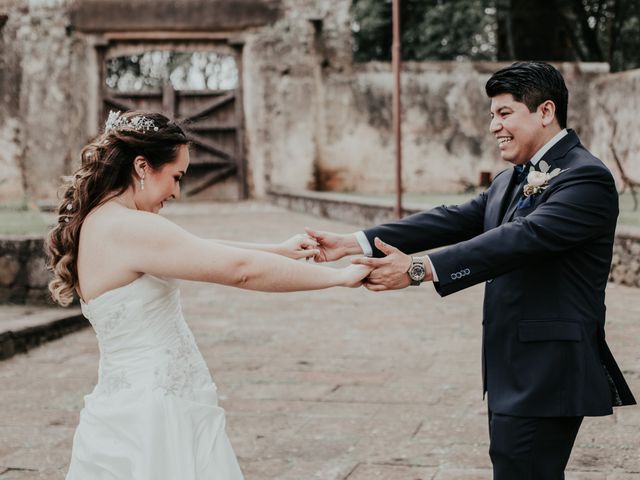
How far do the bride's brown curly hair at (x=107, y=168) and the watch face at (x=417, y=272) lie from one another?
0.73 m

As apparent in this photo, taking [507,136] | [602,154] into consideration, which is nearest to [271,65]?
[602,154]

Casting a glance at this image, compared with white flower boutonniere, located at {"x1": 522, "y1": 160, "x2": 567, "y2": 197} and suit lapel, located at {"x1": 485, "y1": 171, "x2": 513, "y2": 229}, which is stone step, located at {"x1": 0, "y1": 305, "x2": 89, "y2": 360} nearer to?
suit lapel, located at {"x1": 485, "y1": 171, "x2": 513, "y2": 229}

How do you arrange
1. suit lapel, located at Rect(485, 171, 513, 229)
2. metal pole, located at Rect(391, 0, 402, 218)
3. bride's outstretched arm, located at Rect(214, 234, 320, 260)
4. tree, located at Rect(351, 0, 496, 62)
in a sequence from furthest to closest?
tree, located at Rect(351, 0, 496, 62), metal pole, located at Rect(391, 0, 402, 218), bride's outstretched arm, located at Rect(214, 234, 320, 260), suit lapel, located at Rect(485, 171, 513, 229)

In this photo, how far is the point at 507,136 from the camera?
8.11 feet

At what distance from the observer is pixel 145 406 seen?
2.29 metres

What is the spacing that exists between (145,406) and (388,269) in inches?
31.7

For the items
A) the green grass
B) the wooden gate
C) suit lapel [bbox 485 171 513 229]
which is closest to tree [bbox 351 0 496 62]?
the wooden gate

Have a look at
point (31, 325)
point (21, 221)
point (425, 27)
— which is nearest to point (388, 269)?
point (31, 325)

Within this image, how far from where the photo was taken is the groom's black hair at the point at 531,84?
241 cm

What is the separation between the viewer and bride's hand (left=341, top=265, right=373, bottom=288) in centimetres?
263

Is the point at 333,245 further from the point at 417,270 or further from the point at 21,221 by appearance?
the point at 21,221

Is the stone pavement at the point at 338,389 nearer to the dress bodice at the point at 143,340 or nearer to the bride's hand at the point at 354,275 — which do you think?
the bride's hand at the point at 354,275

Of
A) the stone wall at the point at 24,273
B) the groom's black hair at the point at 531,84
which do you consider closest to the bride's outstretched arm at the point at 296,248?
the groom's black hair at the point at 531,84

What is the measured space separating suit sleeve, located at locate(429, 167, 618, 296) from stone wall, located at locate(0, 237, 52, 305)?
16.4ft
